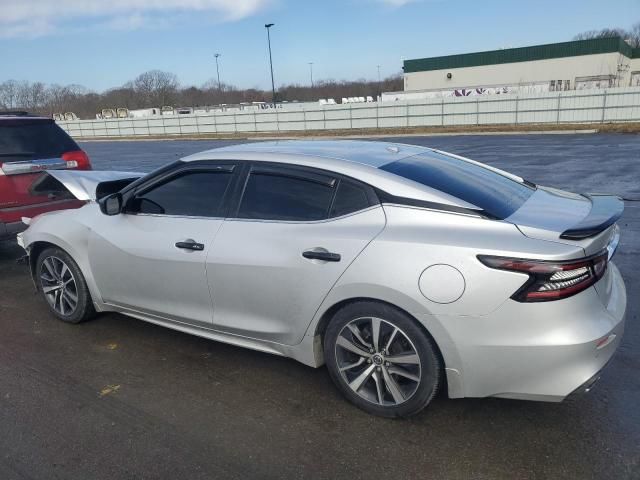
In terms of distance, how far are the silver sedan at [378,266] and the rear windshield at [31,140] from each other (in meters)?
2.93

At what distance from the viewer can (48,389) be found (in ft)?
11.7

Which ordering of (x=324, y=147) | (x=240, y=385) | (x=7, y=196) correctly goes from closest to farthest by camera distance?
(x=240, y=385) < (x=324, y=147) < (x=7, y=196)

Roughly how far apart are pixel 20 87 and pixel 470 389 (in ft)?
311

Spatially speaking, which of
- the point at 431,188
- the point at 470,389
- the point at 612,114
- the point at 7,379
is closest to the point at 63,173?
the point at 7,379

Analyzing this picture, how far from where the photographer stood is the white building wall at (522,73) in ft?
189

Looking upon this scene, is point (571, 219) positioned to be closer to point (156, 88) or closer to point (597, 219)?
point (597, 219)

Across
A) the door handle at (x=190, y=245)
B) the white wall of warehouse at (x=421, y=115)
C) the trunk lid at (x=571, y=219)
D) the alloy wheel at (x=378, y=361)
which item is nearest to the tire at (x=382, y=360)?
the alloy wheel at (x=378, y=361)

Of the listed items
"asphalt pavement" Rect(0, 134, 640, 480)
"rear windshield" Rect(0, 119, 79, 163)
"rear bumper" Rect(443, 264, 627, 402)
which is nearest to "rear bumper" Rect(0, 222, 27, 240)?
"rear windshield" Rect(0, 119, 79, 163)

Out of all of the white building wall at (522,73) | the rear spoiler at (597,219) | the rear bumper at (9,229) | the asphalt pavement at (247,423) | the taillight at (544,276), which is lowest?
the asphalt pavement at (247,423)

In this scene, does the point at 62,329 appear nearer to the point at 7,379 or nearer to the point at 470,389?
the point at 7,379

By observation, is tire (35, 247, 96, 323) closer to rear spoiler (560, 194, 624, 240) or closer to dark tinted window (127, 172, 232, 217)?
dark tinted window (127, 172, 232, 217)

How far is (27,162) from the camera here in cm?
633

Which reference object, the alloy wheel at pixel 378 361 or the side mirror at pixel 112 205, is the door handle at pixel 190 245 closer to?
the side mirror at pixel 112 205

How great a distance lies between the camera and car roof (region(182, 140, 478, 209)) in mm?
3045
